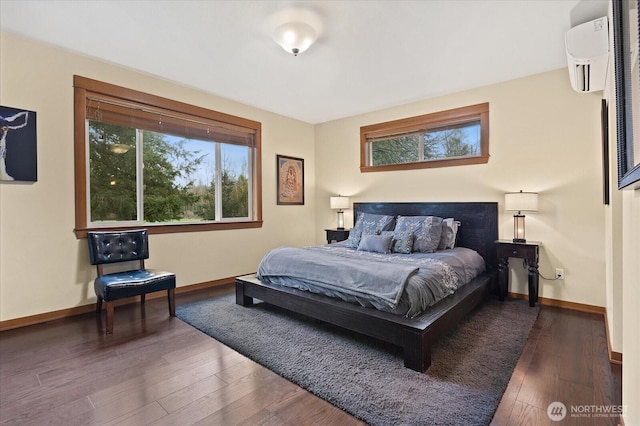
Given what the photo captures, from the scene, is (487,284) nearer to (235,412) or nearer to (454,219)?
(454,219)

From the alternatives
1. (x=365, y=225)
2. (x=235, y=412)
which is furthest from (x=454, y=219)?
(x=235, y=412)

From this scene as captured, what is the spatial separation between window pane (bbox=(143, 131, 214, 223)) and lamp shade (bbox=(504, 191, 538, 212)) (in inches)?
154

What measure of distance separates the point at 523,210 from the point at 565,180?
1.76 ft

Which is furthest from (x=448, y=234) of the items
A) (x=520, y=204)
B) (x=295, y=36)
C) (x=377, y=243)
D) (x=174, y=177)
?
(x=174, y=177)

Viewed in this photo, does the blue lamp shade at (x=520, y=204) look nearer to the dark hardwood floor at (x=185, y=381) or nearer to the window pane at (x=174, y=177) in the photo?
the dark hardwood floor at (x=185, y=381)

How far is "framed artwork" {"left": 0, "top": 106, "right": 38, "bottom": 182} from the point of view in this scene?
2.82m

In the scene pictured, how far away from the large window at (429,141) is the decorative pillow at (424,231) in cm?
102

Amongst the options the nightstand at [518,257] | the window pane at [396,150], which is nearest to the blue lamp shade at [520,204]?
the nightstand at [518,257]

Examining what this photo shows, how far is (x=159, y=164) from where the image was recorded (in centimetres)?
399

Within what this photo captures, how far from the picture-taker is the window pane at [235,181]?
467 centimetres

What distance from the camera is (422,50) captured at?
3074 millimetres

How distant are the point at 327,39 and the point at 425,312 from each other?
2.53 metres

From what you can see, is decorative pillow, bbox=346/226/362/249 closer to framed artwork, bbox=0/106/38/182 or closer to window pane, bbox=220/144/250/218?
window pane, bbox=220/144/250/218

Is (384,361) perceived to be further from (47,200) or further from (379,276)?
(47,200)
